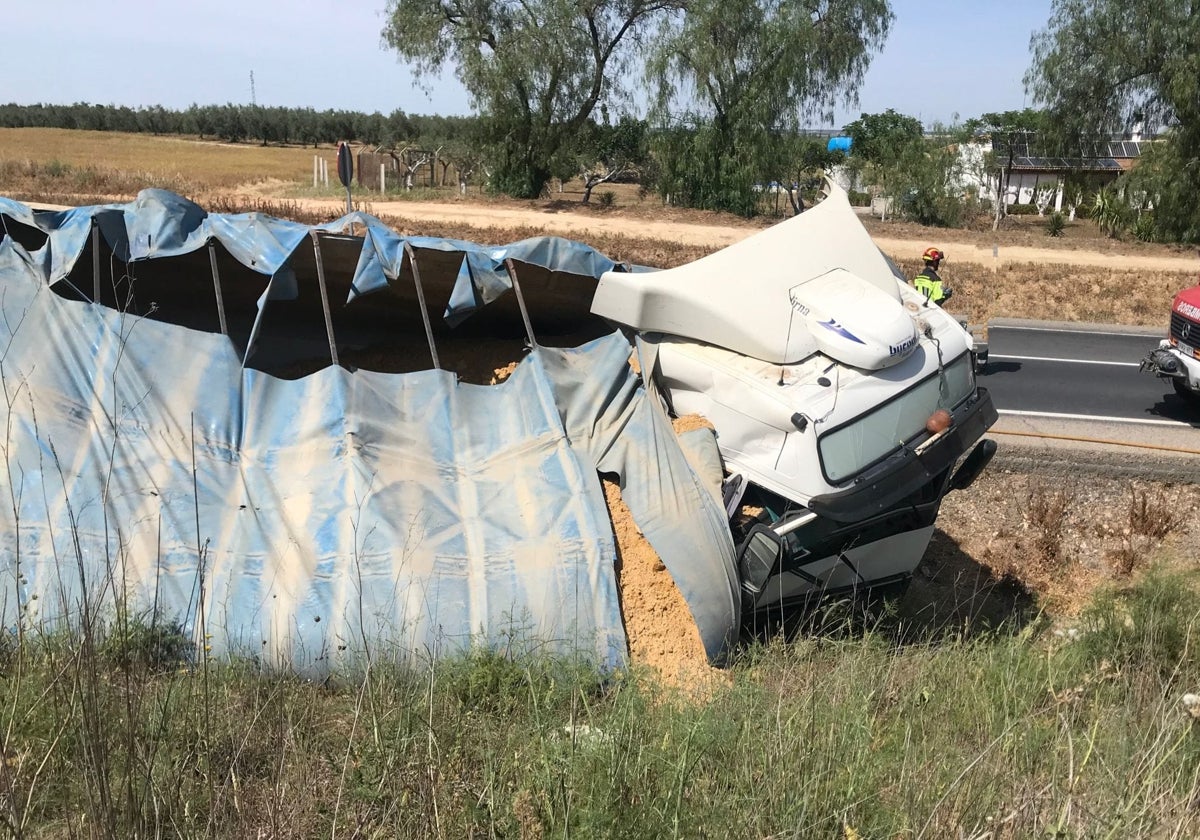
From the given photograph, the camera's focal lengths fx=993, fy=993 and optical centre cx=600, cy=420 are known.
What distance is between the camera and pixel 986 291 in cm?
2017

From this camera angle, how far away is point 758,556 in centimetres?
621

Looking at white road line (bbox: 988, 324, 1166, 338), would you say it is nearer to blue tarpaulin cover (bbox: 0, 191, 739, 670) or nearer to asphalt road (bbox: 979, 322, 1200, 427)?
asphalt road (bbox: 979, 322, 1200, 427)

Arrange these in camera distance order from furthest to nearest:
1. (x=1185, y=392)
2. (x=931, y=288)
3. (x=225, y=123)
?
(x=225, y=123) < (x=1185, y=392) < (x=931, y=288)

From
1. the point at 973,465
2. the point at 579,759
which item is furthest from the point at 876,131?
the point at 579,759

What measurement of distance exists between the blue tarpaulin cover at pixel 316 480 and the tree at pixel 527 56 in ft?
89.8

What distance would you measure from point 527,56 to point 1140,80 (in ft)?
64.9

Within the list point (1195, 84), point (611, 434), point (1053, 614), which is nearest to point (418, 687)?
point (611, 434)

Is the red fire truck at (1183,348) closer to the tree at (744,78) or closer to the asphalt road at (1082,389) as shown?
the asphalt road at (1082,389)

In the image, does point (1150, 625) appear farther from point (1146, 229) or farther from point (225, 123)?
point (225, 123)

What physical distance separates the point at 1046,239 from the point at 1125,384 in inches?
623

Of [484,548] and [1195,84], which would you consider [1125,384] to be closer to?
[484,548]

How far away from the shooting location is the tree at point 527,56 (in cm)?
3334

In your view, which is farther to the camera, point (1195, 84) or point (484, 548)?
point (1195, 84)

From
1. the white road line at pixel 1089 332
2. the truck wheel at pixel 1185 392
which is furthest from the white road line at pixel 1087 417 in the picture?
the white road line at pixel 1089 332
